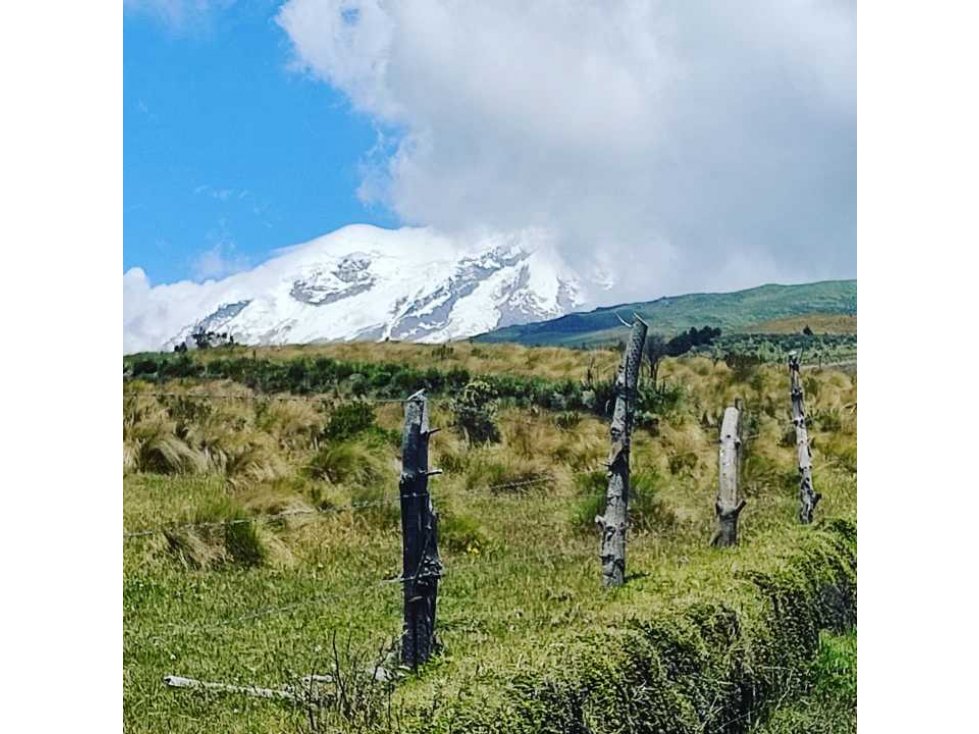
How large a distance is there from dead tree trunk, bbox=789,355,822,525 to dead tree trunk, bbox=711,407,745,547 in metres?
0.34

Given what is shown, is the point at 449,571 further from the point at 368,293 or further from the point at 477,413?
the point at 368,293

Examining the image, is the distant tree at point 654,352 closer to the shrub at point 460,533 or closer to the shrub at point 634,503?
the shrub at point 634,503

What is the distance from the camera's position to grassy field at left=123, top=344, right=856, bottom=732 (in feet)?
16.8

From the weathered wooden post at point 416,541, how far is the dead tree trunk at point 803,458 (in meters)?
2.00

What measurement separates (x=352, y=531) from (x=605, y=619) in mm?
1046

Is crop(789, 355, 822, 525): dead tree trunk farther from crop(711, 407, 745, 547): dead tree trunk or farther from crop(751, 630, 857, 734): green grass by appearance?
crop(751, 630, 857, 734): green grass

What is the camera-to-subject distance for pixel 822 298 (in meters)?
6.54

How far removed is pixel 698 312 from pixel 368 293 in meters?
1.45

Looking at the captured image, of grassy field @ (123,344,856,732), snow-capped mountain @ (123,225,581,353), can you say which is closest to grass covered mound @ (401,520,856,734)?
grassy field @ (123,344,856,732)

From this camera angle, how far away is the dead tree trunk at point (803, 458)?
6.73 meters

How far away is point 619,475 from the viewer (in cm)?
606
